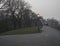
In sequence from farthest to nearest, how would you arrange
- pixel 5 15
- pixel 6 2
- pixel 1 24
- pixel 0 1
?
pixel 5 15 < pixel 1 24 < pixel 6 2 < pixel 0 1

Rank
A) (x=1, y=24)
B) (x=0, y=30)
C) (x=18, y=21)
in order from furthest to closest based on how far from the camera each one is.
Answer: (x=18, y=21), (x=1, y=24), (x=0, y=30)

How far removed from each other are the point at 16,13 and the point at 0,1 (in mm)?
44721

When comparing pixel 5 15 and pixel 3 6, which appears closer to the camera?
pixel 3 6

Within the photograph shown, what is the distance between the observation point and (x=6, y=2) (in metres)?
36.6

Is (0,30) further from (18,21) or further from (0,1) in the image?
(18,21)

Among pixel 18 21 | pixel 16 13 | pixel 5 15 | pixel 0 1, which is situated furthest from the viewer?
pixel 18 21

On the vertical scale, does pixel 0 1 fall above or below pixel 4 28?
above

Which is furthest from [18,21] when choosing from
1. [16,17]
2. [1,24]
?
[1,24]

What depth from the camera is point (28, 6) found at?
86.1 meters

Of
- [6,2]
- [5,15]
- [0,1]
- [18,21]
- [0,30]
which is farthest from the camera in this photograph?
[18,21]

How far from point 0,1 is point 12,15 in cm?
3965

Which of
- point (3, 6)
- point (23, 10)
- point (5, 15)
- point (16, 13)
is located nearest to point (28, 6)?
point (23, 10)

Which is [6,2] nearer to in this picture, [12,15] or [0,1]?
[0,1]

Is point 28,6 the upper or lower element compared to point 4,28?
upper
